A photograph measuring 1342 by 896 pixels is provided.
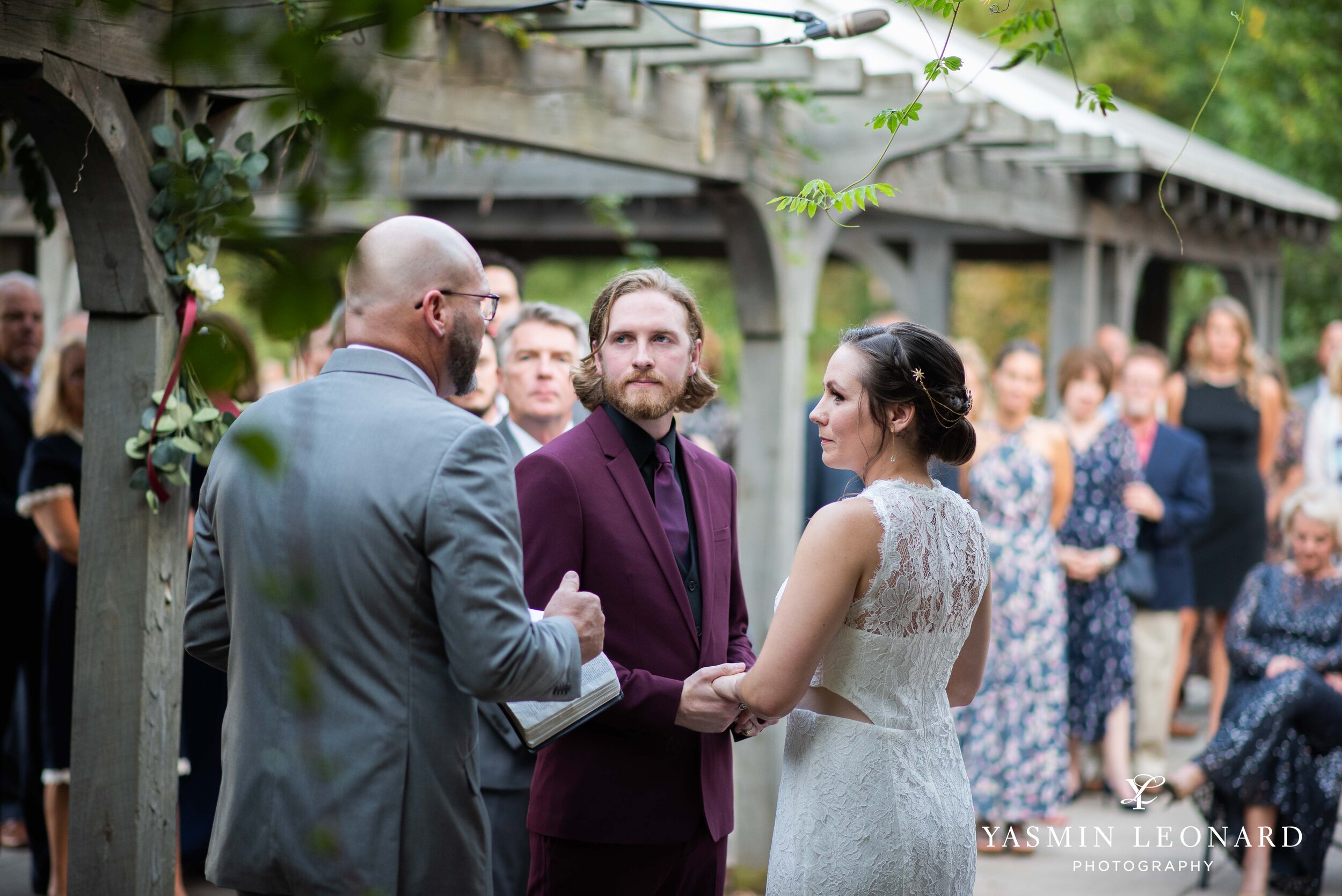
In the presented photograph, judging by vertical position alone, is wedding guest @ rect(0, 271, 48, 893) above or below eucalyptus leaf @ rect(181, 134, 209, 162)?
below

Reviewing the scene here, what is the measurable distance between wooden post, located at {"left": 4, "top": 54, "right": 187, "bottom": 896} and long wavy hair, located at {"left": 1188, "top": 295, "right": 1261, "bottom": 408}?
5.73m

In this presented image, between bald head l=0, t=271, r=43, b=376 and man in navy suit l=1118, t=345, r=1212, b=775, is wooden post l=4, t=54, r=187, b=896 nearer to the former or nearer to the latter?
bald head l=0, t=271, r=43, b=376

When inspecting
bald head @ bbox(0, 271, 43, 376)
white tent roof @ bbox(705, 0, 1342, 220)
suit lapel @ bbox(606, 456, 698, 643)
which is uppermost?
white tent roof @ bbox(705, 0, 1342, 220)

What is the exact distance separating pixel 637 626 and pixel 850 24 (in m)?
1.95

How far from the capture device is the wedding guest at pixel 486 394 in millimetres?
3838

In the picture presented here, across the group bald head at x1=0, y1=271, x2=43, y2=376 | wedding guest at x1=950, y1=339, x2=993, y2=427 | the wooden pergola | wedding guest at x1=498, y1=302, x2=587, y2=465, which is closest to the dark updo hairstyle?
the wooden pergola

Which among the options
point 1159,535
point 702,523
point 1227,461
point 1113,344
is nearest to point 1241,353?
point 1227,461

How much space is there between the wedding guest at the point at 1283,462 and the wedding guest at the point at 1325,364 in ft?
0.53

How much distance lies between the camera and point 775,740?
16.8 feet

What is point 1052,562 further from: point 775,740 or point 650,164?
point 650,164

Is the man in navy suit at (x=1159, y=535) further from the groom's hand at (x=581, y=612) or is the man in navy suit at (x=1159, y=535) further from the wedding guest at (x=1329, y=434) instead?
the groom's hand at (x=581, y=612)

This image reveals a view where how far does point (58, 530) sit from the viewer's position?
161 inches

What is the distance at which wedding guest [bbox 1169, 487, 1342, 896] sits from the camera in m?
4.52

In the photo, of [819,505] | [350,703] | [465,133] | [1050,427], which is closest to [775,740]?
[819,505]
